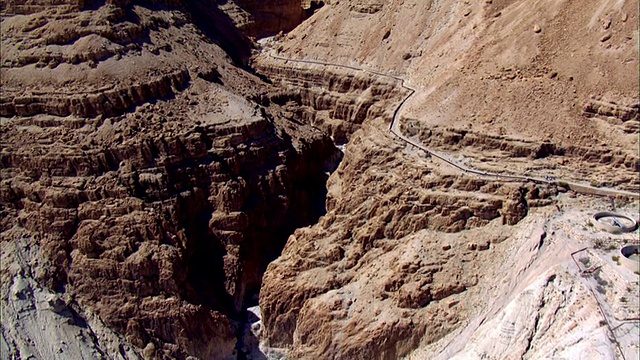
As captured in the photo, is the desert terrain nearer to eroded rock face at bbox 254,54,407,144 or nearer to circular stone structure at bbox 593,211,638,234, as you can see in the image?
circular stone structure at bbox 593,211,638,234

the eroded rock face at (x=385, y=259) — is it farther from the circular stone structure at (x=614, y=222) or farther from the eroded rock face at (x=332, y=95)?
the eroded rock face at (x=332, y=95)

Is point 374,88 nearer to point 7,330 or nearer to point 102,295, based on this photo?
point 102,295

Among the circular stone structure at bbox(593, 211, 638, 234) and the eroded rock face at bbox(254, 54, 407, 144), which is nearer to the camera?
the circular stone structure at bbox(593, 211, 638, 234)

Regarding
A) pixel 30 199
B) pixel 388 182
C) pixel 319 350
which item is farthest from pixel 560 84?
pixel 30 199

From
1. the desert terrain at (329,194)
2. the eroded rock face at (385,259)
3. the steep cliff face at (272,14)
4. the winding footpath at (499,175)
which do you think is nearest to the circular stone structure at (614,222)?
the desert terrain at (329,194)

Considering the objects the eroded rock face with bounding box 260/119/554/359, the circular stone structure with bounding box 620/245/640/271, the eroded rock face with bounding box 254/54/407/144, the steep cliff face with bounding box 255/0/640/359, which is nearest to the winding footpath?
the steep cliff face with bounding box 255/0/640/359

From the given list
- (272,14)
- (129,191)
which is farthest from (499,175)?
(272,14)
